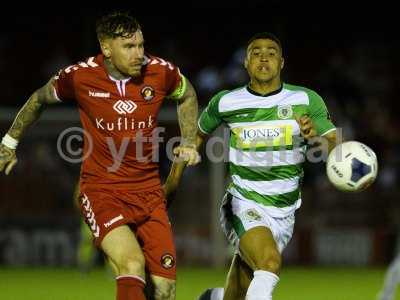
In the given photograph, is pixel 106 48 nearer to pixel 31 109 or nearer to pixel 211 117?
pixel 31 109

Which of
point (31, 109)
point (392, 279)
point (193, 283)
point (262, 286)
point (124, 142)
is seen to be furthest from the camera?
point (193, 283)

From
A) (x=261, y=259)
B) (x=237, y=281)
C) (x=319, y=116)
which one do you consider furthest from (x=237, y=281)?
(x=319, y=116)

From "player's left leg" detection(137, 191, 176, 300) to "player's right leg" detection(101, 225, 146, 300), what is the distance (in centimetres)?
27

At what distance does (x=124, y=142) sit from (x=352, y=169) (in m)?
1.49

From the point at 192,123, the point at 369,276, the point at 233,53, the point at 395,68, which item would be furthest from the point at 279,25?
the point at 192,123

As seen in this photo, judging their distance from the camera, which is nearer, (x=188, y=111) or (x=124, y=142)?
(x=124, y=142)

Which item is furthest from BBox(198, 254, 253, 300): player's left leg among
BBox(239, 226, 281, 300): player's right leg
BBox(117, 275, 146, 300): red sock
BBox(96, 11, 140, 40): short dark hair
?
BBox(96, 11, 140, 40): short dark hair

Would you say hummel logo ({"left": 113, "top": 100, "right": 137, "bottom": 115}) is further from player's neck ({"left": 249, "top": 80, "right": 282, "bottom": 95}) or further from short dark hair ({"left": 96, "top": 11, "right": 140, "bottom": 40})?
player's neck ({"left": 249, "top": 80, "right": 282, "bottom": 95})

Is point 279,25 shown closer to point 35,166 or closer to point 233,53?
point 233,53

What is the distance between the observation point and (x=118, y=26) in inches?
262

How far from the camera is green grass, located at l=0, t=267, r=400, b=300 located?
10695mm

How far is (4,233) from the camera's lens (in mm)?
15219

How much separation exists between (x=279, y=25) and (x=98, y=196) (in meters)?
13.2

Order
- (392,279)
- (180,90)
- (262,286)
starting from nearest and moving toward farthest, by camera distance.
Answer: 1. (262,286)
2. (180,90)
3. (392,279)
